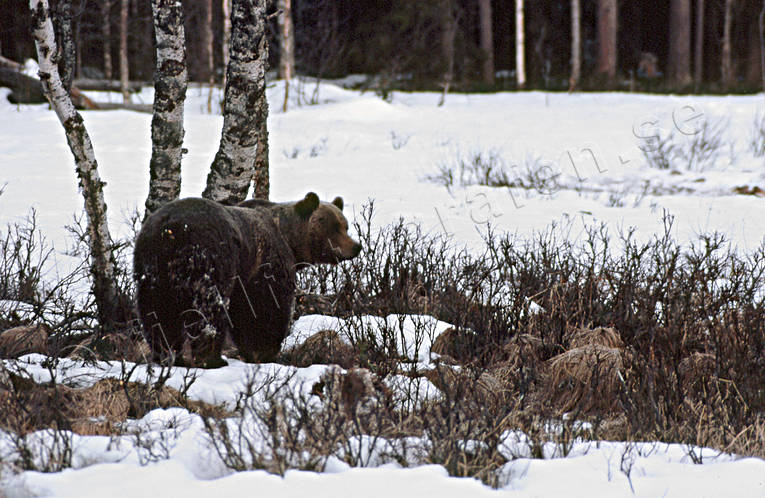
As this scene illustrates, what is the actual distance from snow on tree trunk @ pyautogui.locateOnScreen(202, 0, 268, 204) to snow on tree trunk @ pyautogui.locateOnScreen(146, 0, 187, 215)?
282 mm

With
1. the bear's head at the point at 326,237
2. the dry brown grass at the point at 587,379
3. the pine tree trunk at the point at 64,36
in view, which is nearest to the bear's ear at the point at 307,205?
the bear's head at the point at 326,237

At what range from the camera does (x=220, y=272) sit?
3941 millimetres

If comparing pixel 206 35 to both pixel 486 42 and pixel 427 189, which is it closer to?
pixel 486 42

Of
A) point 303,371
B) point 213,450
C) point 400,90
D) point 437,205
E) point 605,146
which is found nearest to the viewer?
point 213,450

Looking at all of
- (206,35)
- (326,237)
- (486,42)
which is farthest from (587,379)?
(486,42)

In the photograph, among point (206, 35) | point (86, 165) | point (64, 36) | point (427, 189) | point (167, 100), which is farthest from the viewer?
point (206, 35)

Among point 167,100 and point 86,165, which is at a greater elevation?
point 167,100

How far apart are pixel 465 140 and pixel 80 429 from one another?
1151 centimetres

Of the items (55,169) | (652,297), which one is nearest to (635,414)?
(652,297)

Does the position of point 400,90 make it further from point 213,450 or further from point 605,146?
point 213,450

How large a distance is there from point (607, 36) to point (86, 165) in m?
19.0

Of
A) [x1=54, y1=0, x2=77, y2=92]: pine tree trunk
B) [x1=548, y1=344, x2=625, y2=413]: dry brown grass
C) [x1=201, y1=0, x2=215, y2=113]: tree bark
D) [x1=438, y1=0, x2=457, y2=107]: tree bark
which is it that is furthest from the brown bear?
[x1=438, y1=0, x2=457, y2=107]: tree bark

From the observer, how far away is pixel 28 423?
3.09 meters

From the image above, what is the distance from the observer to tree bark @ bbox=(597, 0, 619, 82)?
20.9 metres
